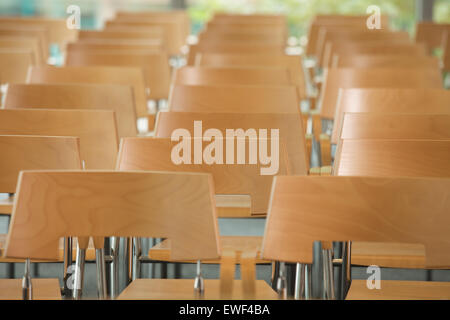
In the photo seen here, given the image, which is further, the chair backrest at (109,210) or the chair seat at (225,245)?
the chair seat at (225,245)

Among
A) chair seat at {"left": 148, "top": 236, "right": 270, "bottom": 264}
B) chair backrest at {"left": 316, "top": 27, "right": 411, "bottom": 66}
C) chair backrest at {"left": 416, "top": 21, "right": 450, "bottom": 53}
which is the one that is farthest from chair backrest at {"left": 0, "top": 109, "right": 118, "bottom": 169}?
chair backrest at {"left": 416, "top": 21, "right": 450, "bottom": 53}

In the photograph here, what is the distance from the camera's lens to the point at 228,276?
1.77m

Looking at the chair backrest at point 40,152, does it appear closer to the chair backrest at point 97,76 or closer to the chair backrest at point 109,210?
the chair backrest at point 109,210

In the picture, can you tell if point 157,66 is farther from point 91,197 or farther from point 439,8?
point 439,8

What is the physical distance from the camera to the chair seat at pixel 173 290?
1981mm

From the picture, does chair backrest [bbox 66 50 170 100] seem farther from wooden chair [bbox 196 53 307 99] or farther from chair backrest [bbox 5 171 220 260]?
chair backrest [bbox 5 171 220 260]

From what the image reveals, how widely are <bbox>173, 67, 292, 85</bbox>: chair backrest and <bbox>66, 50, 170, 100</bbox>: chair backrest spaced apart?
32.7 inches

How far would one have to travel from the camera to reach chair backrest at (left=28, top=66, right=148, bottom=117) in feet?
14.3

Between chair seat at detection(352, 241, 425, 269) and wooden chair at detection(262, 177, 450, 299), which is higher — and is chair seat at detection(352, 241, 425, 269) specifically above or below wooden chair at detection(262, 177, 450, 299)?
below

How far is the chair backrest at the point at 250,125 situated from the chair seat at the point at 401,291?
794mm

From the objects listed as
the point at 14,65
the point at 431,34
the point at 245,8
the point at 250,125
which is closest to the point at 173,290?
the point at 250,125

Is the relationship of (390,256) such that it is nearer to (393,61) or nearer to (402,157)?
(402,157)

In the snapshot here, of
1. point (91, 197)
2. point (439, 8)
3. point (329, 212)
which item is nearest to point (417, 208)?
point (329, 212)

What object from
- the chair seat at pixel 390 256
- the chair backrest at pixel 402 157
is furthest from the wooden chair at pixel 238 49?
the chair backrest at pixel 402 157
